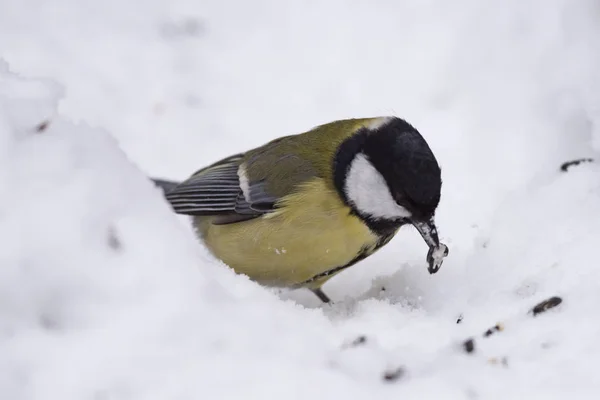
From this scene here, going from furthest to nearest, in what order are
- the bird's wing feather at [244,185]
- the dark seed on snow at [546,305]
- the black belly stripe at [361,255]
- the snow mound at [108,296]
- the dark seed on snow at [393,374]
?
the bird's wing feather at [244,185] < the black belly stripe at [361,255] < the dark seed on snow at [546,305] < the dark seed on snow at [393,374] < the snow mound at [108,296]

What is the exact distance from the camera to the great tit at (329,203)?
2346 millimetres

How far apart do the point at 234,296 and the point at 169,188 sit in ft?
4.16

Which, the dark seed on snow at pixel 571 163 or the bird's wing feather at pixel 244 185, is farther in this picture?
the dark seed on snow at pixel 571 163

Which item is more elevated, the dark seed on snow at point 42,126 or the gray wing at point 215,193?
the dark seed on snow at point 42,126

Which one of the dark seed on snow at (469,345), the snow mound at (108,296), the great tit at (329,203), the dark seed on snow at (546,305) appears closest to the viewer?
the snow mound at (108,296)

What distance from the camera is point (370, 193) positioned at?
241 cm

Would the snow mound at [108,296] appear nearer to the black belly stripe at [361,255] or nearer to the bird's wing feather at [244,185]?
the black belly stripe at [361,255]

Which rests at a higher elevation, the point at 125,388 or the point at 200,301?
the point at 200,301

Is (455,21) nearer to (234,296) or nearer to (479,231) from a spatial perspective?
(479,231)

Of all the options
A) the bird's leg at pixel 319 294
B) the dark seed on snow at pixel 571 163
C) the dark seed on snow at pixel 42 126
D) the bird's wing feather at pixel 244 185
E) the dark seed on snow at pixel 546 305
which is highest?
the dark seed on snow at pixel 571 163

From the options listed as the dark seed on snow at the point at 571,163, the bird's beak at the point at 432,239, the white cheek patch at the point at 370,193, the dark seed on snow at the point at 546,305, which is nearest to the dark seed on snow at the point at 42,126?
the white cheek patch at the point at 370,193

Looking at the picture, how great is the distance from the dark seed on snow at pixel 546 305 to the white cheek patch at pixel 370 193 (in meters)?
0.51

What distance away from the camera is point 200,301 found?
5.65 feet

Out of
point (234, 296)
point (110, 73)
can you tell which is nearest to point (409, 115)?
point (110, 73)
